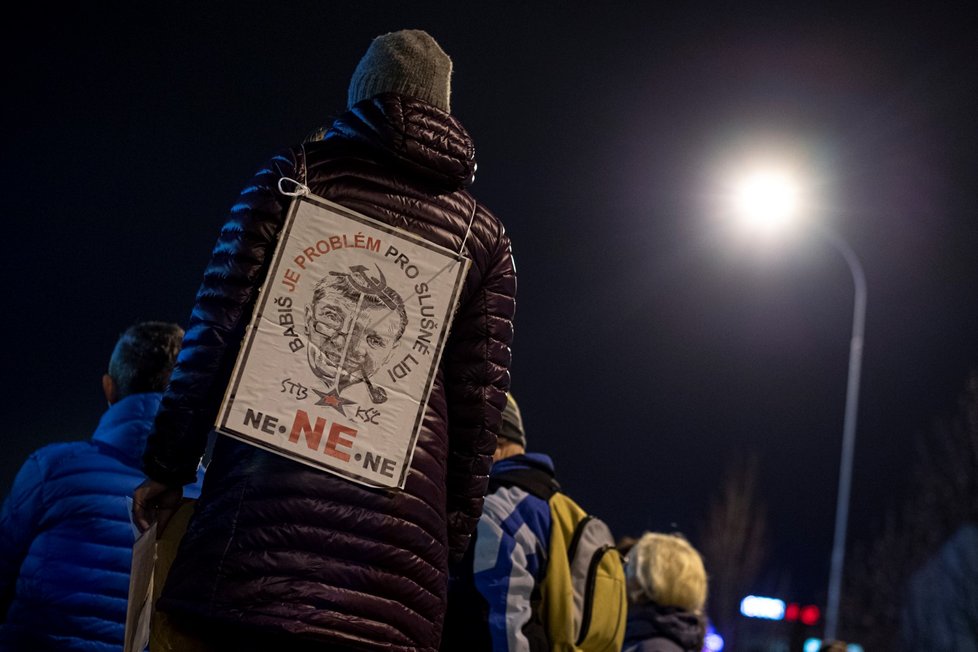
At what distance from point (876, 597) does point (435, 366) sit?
41172 mm

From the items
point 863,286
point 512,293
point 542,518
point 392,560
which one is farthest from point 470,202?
point 863,286

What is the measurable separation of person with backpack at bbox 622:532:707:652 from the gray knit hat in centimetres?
359

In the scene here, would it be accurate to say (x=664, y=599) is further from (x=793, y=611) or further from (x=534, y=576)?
(x=793, y=611)

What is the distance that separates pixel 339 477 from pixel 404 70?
1.22 m

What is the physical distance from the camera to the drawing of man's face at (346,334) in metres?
2.99

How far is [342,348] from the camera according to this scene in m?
3.01

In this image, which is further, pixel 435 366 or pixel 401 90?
pixel 401 90

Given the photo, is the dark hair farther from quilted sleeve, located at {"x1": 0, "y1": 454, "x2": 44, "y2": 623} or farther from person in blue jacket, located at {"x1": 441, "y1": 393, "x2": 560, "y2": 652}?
person in blue jacket, located at {"x1": 441, "y1": 393, "x2": 560, "y2": 652}

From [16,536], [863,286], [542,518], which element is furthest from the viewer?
[863,286]

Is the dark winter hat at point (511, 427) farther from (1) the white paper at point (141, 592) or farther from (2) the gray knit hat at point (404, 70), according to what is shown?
(1) the white paper at point (141, 592)

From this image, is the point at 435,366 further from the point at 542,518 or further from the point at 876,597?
the point at 876,597

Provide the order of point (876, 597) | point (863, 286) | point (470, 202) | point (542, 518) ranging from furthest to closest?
point (876, 597)
point (863, 286)
point (542, 518)
point (470, 202)

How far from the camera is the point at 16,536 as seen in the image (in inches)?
183

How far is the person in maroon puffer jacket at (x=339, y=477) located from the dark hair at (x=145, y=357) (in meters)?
1.95
